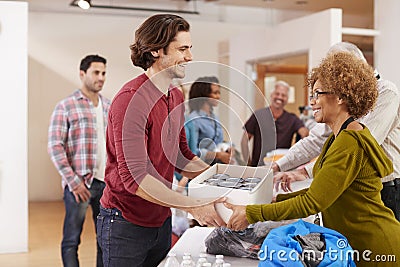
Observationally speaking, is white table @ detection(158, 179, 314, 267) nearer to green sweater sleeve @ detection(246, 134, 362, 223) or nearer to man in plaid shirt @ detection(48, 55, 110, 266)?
green sweater sleeve @ detection(246, 134, 362, 223)

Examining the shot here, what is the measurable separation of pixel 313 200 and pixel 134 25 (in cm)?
739

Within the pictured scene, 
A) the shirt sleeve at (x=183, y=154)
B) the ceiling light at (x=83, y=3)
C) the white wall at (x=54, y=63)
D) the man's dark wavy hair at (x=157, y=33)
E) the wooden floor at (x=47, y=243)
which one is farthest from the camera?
the white wall at (x=54, y=63)

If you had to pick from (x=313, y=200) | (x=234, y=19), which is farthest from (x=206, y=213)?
(x=234, y=19)

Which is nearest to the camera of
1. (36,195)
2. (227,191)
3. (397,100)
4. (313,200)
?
(313,200)

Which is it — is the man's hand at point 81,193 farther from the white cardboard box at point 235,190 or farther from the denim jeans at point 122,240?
the white cardboard box at point 235,190

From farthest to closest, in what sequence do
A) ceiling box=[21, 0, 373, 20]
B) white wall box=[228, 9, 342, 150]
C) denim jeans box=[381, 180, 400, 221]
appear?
ceiling box=[21, 0, 373, 20], white wall box=[228, 9, 342, 150], denim jeans box=[381, 180, 400, 221]

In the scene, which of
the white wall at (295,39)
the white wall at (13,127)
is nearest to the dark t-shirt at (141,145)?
the white wall at (13,127)

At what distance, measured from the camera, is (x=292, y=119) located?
6.17 m

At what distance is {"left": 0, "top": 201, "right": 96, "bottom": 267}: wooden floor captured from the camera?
4863mm

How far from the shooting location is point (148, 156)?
81.3 inches

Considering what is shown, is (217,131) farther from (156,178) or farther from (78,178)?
(78,178)

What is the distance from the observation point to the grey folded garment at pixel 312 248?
172 cm

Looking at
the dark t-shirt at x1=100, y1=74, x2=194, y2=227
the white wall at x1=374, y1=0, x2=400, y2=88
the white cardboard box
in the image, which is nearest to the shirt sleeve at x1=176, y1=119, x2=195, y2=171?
the dark t-shirt at x1=100, y1=74, x2=194, y2=227

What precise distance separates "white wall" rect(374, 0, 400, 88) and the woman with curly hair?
3.44 meters
